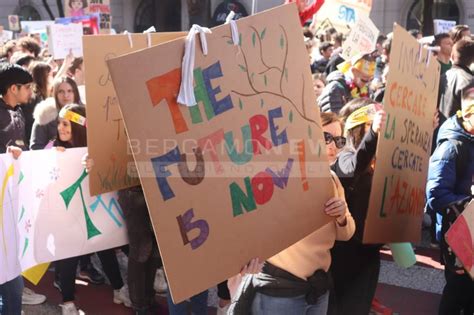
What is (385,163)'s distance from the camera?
2.89 meters

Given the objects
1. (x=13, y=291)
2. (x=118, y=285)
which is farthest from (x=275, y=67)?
(x=118, y=285)

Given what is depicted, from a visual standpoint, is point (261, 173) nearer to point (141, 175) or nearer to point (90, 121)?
point (141, 175)

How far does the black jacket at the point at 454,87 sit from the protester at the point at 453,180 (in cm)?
246

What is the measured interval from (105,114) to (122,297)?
1.94m

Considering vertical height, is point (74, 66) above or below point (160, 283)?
above

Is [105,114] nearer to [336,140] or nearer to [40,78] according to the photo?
[336,140]

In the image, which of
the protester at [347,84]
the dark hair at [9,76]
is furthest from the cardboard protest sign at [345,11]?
the dark hair at [9,76]

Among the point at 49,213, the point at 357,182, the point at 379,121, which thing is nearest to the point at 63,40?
the point at 49,213

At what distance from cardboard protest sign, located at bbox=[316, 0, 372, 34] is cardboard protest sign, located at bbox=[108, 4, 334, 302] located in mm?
5480

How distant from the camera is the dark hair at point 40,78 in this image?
5965mm

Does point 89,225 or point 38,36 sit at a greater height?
point 38,36

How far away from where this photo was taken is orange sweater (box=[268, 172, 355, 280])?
255cm

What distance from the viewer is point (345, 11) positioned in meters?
7.86

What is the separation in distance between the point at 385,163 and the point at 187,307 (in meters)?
1.51
